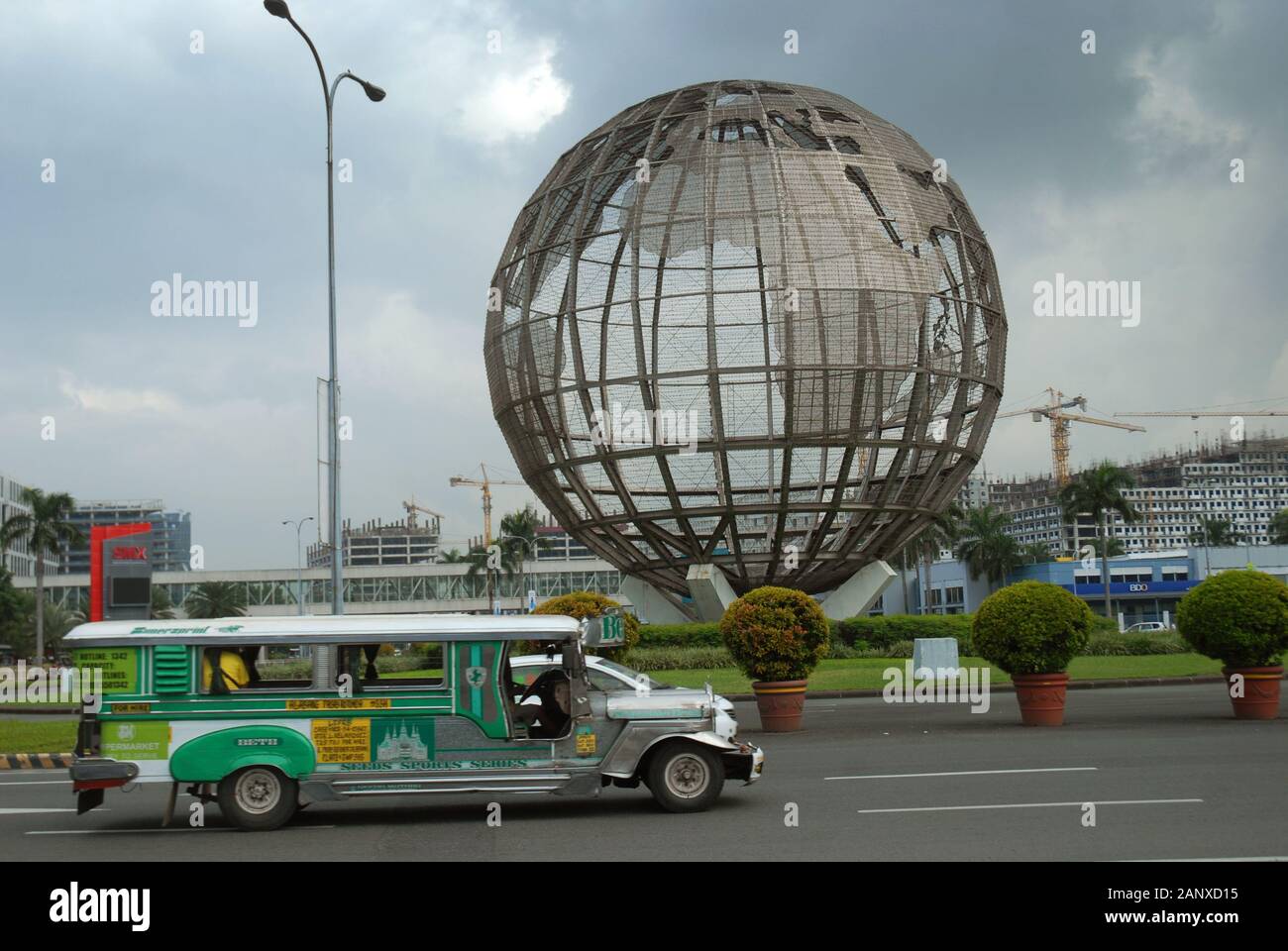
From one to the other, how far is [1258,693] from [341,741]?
42.0 feet

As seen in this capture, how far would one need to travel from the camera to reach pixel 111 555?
74.9 ft

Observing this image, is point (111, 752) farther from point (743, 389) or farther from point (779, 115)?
point (779, 115)

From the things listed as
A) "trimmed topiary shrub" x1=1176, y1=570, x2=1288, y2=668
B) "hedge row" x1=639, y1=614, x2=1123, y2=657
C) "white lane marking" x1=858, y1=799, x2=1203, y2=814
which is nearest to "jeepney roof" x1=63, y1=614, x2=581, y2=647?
"white lane marking" x1=858, y1=799, x2=1203, y2=814

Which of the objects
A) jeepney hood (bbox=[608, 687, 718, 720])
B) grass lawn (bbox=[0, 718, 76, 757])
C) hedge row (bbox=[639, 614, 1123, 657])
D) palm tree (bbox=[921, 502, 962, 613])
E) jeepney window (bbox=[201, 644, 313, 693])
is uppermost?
palm tree (bbox=[921, 502, 962, 613])

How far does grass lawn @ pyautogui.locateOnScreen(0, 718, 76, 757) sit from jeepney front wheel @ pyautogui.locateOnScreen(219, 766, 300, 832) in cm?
791

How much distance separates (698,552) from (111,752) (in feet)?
61.5

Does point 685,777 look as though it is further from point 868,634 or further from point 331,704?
point 868,634

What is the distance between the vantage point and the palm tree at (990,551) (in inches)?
3415

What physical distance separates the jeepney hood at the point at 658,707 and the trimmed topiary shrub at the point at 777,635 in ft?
23.6

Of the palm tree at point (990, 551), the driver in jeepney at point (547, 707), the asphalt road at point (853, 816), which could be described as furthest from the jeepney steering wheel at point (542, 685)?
the palm tree at point (990, 551)

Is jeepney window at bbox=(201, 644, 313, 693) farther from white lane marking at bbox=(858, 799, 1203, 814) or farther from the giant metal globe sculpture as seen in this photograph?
the giant metal globe sculpture

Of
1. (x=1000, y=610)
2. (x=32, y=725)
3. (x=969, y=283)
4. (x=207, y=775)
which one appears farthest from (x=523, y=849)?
(x=969, y=283)

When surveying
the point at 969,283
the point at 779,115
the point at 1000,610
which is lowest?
the point at 1000,610

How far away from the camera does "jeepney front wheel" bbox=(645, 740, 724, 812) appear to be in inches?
402
